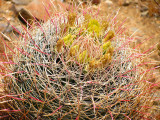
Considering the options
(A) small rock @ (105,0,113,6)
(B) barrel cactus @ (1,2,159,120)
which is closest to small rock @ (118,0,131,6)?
(A) small rock @ (105,0,113,6)

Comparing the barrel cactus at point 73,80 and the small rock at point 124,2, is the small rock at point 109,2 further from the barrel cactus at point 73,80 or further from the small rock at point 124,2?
the barrel cactus at point 73,80

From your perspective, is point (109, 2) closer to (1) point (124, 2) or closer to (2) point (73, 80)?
(1) point (124, 2)

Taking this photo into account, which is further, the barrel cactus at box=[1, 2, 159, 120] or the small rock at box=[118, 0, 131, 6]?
the small rock at box=[118, 0, 131, 6]

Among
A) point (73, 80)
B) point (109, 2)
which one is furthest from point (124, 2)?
point (73, 80)

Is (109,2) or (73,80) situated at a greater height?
(73,80)

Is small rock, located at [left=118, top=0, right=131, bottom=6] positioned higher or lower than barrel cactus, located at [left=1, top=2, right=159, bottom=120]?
lower

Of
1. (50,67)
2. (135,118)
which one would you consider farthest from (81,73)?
(135,118)

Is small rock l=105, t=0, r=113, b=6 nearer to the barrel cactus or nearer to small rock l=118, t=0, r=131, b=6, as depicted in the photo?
small rock l=118, t=0, r=131, b=6

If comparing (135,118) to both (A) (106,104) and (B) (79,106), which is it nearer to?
(A) (106,104)

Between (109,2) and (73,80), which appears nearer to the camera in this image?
(73,80)
